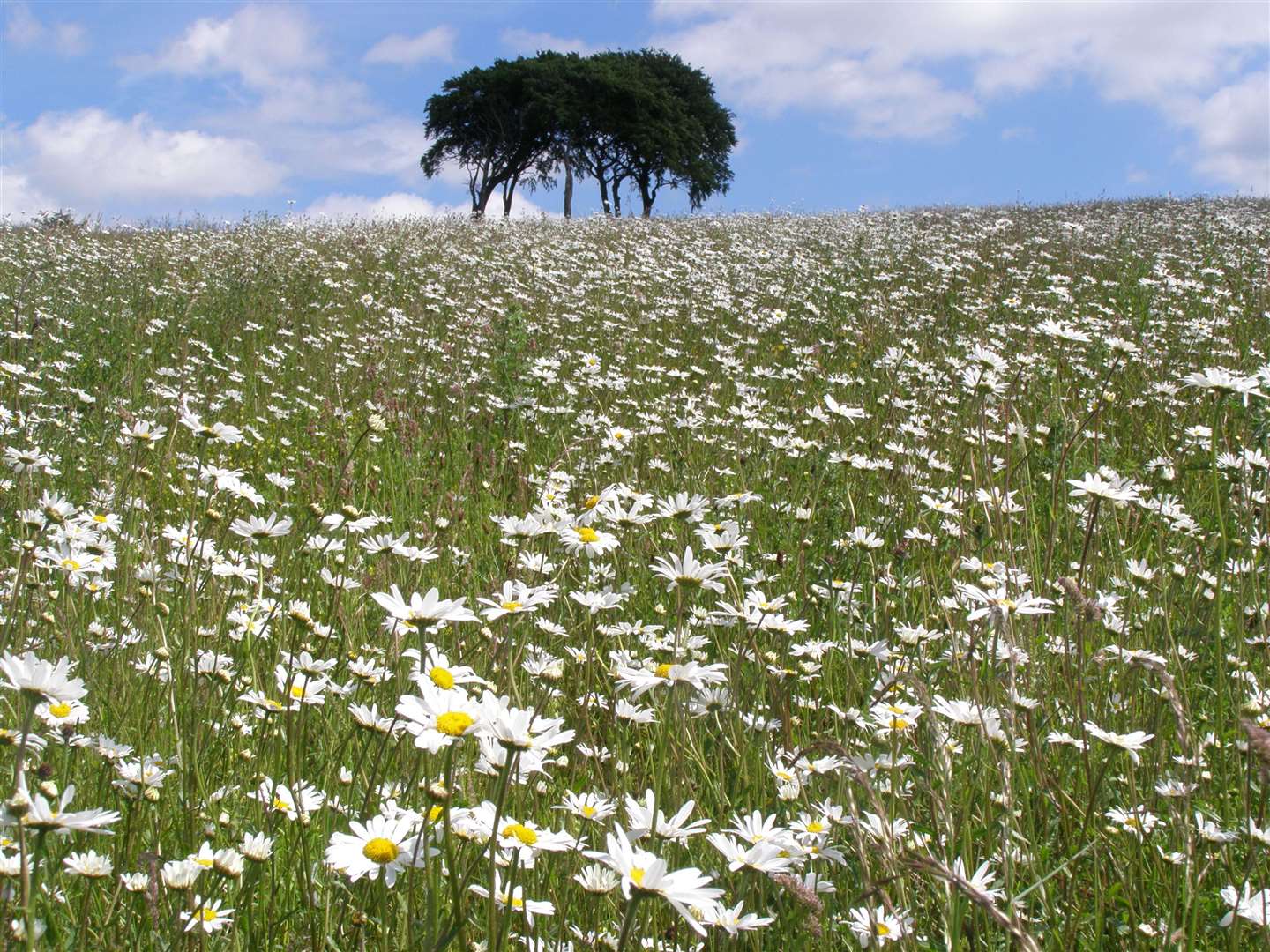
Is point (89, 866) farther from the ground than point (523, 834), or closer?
closer

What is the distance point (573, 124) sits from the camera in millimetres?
35938

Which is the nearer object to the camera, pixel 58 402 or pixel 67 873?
pixel 67 873

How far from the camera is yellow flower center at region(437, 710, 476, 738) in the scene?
3.33 feet

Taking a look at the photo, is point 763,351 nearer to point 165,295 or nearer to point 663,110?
point 165,295

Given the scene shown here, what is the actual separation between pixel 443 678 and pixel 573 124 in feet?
122

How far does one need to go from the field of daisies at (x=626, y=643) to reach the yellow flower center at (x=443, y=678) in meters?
0.01

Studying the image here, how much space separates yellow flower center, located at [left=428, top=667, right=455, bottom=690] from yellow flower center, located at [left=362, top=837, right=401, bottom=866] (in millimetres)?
188

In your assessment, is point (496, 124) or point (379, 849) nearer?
point (379, 849)

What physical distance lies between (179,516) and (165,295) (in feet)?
15.1

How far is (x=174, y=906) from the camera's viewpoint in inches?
53.7

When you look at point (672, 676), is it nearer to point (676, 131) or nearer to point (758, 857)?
point (758, 857)

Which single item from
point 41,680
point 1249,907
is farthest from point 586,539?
point 1249,907

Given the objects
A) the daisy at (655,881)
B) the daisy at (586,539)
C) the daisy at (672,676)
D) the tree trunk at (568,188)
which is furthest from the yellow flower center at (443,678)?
the tree trunk at (568,188)

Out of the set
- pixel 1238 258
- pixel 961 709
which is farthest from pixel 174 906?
A: pixel 1238 258
